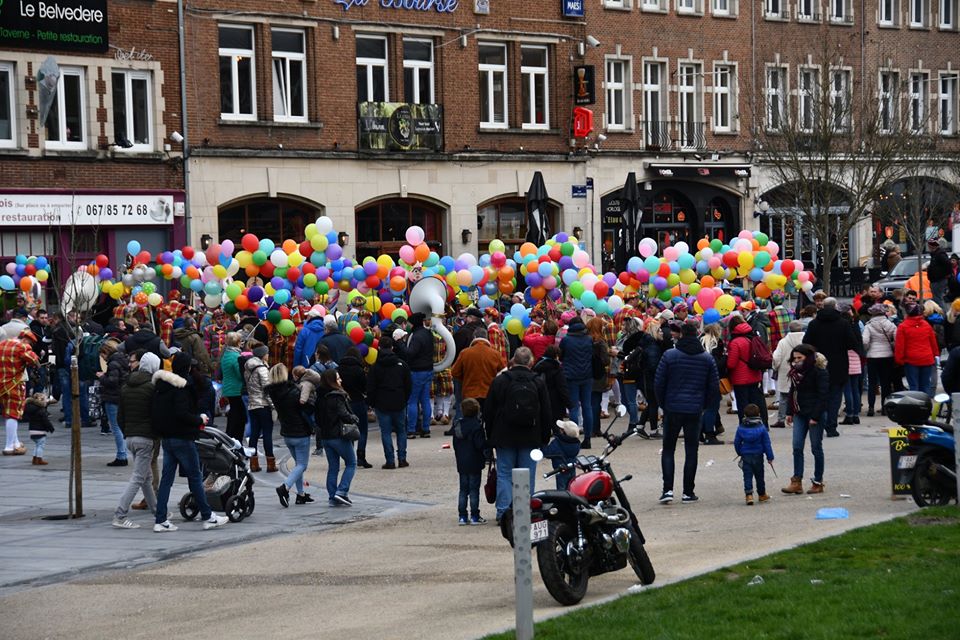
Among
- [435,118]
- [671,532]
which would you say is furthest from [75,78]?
[671,532]

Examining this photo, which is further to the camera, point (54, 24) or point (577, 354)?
point (54, 24)

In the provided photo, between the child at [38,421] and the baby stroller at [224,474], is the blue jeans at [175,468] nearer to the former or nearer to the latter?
the baby stroller at [224,474]

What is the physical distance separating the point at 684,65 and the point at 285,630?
3693 cm

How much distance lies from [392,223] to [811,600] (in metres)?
29.4

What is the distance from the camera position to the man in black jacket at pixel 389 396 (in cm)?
1994

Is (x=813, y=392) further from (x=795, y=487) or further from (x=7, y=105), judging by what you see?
(x=7, y=105)

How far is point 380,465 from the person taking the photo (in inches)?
810

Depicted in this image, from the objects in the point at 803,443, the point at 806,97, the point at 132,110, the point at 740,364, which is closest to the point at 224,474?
the point at 803,443

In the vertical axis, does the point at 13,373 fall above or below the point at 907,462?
above

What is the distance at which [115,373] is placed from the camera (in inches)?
828

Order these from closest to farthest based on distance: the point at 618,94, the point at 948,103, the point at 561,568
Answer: the point at 561,568 < the point at 618,94 < the point at 948,103

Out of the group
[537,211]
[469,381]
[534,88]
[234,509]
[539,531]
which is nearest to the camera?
[539,531]

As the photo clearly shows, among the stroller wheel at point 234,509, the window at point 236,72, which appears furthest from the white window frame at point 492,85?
the stroller wheel at point 234,509

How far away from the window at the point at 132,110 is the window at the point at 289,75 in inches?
129
